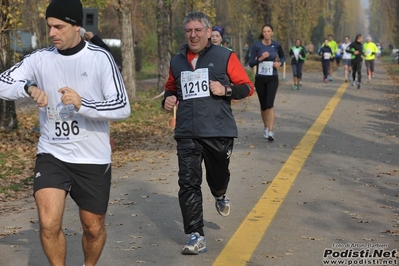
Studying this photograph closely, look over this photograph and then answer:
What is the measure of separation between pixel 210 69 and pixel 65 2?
80.1 inches

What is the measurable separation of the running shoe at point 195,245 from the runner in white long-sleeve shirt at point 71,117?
127 centimetres

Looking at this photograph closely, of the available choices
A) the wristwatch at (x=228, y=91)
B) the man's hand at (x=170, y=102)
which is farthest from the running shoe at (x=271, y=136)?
the wristwatch at (x=228, y=91)

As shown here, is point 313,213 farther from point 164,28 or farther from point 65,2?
point 164,28

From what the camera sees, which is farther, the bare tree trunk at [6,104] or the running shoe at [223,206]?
the bare tree trunk at [6,104]

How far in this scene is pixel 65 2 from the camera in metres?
5.64

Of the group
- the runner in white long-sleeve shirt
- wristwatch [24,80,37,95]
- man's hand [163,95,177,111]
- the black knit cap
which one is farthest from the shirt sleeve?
wristwatch [24,80,37,95]

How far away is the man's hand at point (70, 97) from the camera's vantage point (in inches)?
208

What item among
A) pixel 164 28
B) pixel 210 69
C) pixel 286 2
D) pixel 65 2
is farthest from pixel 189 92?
pixel 286 2

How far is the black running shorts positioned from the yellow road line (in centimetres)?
131

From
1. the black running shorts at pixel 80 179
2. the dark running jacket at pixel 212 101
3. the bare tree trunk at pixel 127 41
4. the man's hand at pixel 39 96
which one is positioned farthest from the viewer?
the bare tree trunk at pixel 127 41

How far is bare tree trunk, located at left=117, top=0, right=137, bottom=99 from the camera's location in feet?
77.3

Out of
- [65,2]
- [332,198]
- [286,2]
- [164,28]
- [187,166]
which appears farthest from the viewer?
[286,2]

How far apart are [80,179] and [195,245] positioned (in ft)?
5.11

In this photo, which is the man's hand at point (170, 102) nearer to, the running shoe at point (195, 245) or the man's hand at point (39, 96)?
the running shoe at point (195, 245)
